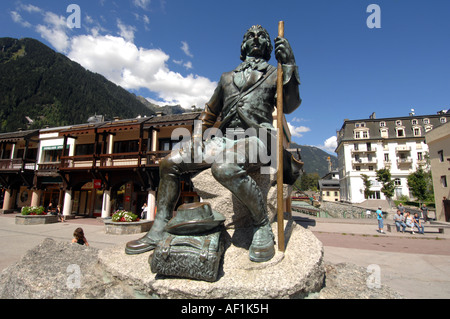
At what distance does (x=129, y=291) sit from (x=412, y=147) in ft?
177

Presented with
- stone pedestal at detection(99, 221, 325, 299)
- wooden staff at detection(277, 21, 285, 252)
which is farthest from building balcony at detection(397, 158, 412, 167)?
wooden staff at detection(277, 21, 285, 252)

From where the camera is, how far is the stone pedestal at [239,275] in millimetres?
1714

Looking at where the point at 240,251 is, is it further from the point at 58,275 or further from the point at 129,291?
the point at 58,275

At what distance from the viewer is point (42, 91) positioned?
72125 mm

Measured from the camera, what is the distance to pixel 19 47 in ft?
319

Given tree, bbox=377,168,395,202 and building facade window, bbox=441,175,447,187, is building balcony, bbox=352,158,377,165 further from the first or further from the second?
building facade window, bbox=441,175,447,187

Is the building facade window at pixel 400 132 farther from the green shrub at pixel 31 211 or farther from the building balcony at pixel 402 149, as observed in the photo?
the green shrub at pixel 31 211

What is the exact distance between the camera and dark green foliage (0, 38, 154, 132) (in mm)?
62047

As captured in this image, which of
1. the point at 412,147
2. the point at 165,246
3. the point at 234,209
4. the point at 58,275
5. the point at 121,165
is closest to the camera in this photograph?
the point at 165,246

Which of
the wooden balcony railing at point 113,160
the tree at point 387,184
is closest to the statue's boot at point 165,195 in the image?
the wooden balcony railing at point 113,160

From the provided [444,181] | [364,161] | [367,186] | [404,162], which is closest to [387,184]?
[367,186]

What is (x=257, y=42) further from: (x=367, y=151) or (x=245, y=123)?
(x=367, y=151)

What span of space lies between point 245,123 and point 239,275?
1.61m
